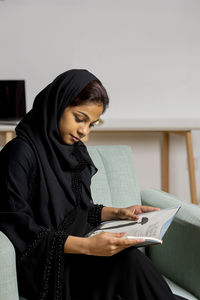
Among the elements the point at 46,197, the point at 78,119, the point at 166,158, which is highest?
the point at 78,119

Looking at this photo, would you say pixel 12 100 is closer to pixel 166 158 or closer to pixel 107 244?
pixel 166 158

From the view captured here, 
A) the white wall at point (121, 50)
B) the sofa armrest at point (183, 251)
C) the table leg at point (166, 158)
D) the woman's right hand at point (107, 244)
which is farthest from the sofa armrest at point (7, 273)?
the table leg at point (166, 158)

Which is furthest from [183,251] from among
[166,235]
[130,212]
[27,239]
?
[27,239]

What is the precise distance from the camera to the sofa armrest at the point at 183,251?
59.6 inches

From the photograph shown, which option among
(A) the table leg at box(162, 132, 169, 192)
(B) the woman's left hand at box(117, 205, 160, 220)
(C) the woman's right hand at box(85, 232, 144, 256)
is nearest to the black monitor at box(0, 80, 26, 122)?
(A) the table leg at box(162, 132, 169, 192)

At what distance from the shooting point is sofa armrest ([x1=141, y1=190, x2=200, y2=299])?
151 centimetres

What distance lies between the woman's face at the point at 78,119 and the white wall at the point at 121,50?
1922 mm

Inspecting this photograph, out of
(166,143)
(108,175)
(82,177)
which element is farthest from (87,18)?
(82,177)

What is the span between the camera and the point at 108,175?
185 centimetres

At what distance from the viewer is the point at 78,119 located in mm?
1390

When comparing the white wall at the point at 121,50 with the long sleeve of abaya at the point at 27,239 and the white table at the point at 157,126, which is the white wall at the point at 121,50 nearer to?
the white table at the point at 157,126

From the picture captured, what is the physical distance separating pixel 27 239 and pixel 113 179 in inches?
24.8

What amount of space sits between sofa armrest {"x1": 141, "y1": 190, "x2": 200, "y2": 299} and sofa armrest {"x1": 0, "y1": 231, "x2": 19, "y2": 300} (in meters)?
0.60

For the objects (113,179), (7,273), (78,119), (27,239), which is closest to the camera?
(7,273)
